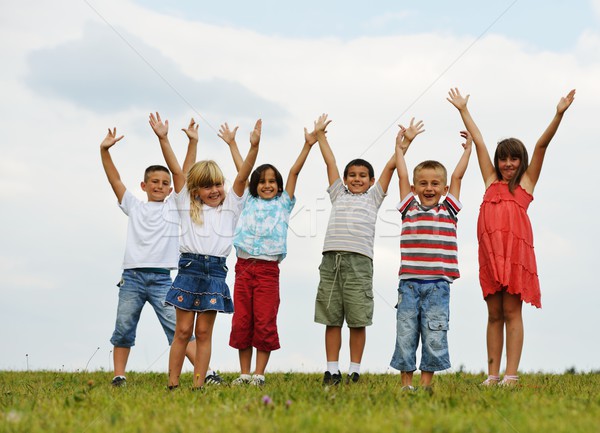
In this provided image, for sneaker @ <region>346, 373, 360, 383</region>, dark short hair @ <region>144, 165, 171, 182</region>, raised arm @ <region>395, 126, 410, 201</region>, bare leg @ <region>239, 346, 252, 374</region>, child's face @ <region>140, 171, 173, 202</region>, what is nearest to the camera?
raised arm @ <region>395, 126, 410, 201</region>

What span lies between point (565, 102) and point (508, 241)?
180 centimetres

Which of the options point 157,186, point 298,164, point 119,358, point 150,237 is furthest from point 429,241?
point 119,358

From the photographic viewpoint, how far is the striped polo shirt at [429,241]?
7926 millimetres

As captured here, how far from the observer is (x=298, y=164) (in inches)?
358

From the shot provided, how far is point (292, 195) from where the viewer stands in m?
9.16

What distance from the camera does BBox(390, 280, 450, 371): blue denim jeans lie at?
7871 millimetres

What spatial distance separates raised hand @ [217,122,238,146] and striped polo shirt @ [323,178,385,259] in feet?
5.44

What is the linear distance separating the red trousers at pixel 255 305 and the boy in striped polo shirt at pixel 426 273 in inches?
67.3

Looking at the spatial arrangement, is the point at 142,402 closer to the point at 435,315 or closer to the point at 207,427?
the point at 207,427

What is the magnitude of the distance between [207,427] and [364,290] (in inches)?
163

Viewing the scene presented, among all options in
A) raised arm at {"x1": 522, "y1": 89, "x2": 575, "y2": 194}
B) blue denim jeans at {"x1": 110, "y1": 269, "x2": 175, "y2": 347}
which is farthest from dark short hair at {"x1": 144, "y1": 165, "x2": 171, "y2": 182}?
raised arm at {"x1": 522, "y1": 89, "x2": 575, "y2": 194}

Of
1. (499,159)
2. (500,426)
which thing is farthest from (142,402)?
(499,159)

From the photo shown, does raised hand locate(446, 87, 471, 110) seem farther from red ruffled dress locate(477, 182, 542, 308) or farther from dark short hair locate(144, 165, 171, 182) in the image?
dark short hair locate(144, 165, 171, 182)

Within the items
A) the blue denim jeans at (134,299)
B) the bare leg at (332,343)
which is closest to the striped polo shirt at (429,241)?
the bare leg at (332,343)
